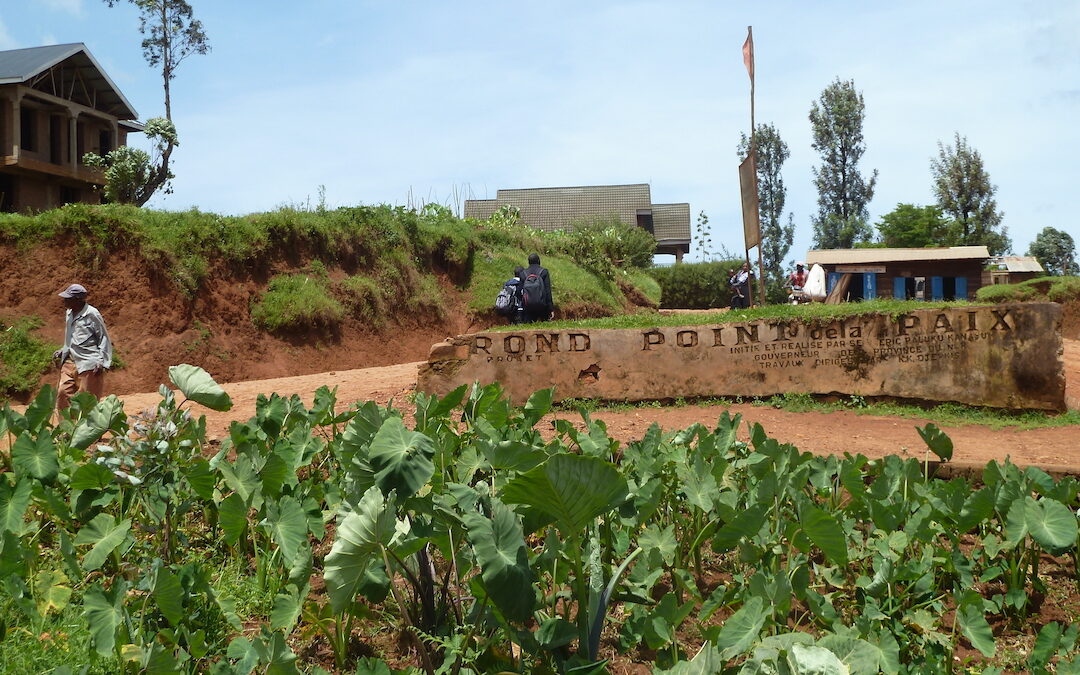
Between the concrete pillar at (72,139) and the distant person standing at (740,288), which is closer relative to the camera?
the distant person standing at (740,288)

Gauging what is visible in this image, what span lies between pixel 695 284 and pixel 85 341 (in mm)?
25217

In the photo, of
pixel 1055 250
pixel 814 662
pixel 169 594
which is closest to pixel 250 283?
pixel 169 594

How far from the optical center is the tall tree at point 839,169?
3878cm

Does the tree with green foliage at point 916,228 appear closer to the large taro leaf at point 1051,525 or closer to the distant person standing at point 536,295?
the distant person standing at point 536,295

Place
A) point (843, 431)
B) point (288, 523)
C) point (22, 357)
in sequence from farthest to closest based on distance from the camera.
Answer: point (22, 357)
point (843, 431)
point (288, 523)

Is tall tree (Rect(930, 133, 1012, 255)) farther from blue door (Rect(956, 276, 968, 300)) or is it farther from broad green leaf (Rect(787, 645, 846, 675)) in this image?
broad green leaf (Rect(787, 645, 846, 675))

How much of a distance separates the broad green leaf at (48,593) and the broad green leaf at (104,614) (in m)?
0.50

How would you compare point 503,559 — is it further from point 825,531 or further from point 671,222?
point 671,222

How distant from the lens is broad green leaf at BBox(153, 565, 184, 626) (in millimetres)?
2459

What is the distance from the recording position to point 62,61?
23.3 metres

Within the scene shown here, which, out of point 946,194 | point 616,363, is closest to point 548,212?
point 946,194

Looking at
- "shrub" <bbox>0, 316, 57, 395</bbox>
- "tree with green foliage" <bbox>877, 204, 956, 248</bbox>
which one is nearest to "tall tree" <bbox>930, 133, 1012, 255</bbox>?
"tree with green foliage" <bbox>877, 204, 956, 248</bbox>

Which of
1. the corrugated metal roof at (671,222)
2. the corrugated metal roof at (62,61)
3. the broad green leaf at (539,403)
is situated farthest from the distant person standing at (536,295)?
the corrugated metal roof at (671,222)

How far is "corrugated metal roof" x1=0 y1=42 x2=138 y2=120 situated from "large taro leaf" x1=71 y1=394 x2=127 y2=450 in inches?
866
